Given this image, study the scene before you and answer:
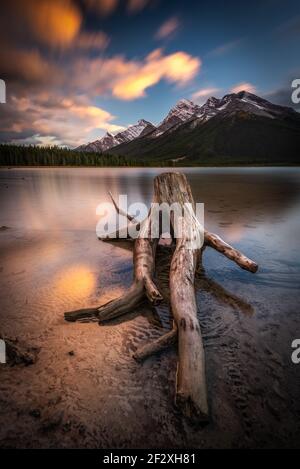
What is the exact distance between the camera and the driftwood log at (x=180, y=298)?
9.22 feet

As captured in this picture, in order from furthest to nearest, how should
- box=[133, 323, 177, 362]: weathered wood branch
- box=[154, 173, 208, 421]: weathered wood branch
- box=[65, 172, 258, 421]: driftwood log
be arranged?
1. box=[133, 323, 177, 362]: weathered wood branch
2. box=[65, 172, 258, 421]: driftwood log
3. box=[154, 173, 208, 421]: weathered wood branch

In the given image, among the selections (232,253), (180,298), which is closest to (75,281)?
(180,298)

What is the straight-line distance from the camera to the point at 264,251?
7906 mm

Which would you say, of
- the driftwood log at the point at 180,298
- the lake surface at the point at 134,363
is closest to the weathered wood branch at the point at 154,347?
the driftwood log at the point at 180,298

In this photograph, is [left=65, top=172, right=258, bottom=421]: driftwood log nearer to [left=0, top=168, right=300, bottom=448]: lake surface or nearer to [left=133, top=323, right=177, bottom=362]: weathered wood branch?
[left=133, top=323, right=177, bottom=362]: weathered wood branch

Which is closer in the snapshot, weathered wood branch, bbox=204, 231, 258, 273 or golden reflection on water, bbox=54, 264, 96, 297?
golden reflection on water, bbox=54, 264, 96, 297

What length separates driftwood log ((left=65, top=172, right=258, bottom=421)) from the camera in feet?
9.22

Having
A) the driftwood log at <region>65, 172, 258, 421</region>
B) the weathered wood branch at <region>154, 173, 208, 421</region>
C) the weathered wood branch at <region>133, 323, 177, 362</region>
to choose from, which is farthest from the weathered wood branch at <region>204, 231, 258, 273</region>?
the weathered wood branch at <region>133, 323, 177, 362</region>

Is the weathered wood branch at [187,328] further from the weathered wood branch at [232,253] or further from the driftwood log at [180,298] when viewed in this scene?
the weathered wood branch at [232,253]

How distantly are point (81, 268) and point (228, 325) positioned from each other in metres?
4.13

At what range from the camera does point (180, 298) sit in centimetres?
425

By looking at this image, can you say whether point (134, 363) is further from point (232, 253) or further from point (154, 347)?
point (232, 253)

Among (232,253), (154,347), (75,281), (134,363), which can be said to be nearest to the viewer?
(134,363)

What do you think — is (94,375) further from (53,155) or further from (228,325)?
(53,155)
